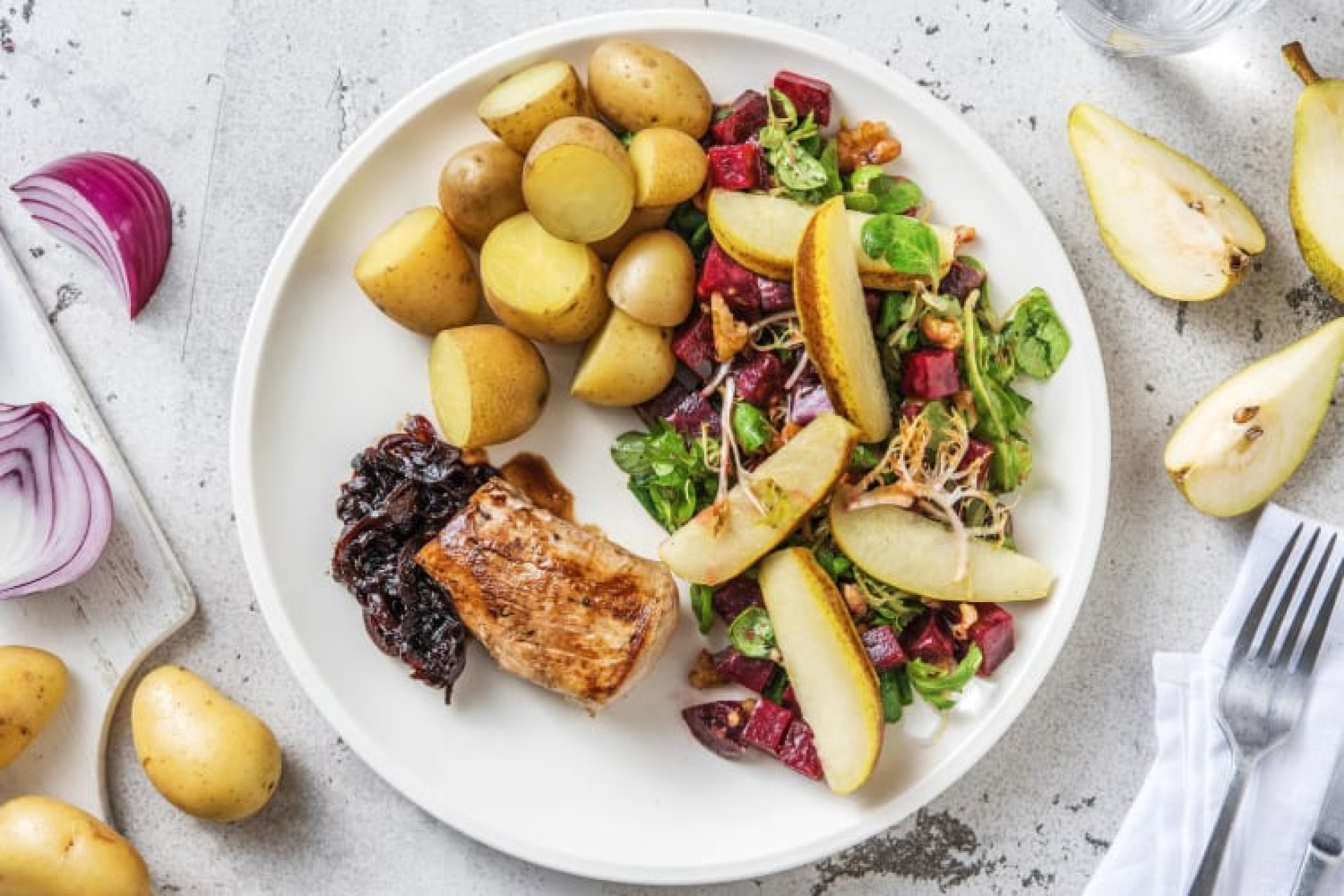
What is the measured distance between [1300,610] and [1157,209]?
846 millimetres

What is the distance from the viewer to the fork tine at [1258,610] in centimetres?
231

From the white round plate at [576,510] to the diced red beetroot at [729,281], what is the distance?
12.7 inches

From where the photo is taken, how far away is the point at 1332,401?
94.8 inches

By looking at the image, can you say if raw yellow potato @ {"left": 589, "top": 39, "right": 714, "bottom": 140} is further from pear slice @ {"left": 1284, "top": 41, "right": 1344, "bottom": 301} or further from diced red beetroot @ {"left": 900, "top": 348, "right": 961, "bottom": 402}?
pear slice @ {"left": 1284, "top": 41, "right": 1344, "bottom": 301}

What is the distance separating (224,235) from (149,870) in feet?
4.41

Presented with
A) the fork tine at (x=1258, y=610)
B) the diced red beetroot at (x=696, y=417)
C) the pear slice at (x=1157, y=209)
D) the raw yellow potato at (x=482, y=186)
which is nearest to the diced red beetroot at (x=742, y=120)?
the raw yellow potato at (x=482, y=186)

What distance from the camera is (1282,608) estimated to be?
90.6 inches

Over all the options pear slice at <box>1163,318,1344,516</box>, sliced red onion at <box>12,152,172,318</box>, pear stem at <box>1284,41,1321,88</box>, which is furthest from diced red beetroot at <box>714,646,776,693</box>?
pear stem at <box>1284,41,1321,88</box>

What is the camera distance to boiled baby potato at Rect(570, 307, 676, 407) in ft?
7.08

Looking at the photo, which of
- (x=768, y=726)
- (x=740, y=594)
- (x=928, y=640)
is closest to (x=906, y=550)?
(x=928, y=640)

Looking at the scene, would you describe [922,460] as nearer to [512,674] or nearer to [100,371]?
[512,674]

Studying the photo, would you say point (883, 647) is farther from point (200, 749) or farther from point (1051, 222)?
point (200, 749)

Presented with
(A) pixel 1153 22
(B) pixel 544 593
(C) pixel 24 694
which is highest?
(A) pixel 1153 22

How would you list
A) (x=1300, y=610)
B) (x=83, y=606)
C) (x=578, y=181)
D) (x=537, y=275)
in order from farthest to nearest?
(x=83, y=606), (x=1300, y=610), (x=537, y=275), (x=578, y=181)
